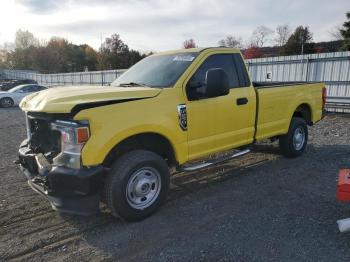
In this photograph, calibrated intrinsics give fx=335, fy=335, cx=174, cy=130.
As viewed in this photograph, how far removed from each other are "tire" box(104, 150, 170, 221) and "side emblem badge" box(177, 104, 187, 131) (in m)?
0.56

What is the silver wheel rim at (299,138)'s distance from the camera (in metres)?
6.67

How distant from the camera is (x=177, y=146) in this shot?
4.36 meters

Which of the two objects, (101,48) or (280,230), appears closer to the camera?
(280,230)

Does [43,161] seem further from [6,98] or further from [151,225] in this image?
[6,98]

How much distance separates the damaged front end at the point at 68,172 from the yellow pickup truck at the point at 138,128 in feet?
0.03

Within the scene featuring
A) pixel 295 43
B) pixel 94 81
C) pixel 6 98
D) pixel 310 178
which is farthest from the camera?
pixel 295 43

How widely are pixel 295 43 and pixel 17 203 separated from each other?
5458 centimetres

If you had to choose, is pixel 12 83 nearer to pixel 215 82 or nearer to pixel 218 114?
pixel 218 114

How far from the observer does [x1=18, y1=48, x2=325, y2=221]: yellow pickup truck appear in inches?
140

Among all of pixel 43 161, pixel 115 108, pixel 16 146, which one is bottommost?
pixel 16 146

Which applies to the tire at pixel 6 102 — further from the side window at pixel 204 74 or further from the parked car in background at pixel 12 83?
the side window at pixel 204 74

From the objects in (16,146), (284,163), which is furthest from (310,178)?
(16,146)

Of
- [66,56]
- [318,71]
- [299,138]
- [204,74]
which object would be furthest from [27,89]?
[66,56]

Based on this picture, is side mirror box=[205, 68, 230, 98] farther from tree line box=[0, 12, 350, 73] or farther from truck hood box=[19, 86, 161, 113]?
tree line box=[0, 12, 350, 73]
